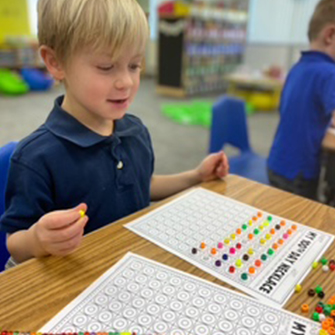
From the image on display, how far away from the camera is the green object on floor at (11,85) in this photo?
15.0 ft

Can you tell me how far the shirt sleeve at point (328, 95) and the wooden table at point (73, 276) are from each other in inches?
28.1

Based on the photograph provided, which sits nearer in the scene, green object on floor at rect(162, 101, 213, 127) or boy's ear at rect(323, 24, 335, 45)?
boy's ear at rect(323, 24, 335, 45)

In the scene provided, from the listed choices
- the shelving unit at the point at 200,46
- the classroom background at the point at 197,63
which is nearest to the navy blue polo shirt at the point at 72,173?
the classroom background at the point at 197,63

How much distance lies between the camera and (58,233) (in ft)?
1.65

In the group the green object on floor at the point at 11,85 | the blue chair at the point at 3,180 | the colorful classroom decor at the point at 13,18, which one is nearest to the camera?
the blue chair at the point at 3,180

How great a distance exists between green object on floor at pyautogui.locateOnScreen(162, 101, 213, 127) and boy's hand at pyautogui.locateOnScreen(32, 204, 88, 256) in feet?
10.5

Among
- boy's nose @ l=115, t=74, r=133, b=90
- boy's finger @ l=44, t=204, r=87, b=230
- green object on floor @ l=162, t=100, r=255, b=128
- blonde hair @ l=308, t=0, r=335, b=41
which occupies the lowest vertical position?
green object on floor @ l=162, t=100, r=255, b=128

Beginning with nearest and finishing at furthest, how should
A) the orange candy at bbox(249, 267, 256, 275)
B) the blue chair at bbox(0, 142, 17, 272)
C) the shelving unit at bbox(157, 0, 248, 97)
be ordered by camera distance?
the orange candy at bbox(249, 267, 256, 275) → the blue chair at bbox(0, 142, 17, 272) → the shelving unit at bbox(157, 0, 248, 97)

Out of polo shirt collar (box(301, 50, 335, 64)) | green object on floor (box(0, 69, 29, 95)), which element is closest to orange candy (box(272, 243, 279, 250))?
polo shirt collar (box(301, 50, 335, 64))

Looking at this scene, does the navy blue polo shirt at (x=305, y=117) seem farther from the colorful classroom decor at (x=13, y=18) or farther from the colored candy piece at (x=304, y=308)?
the colorful classroom decor at (x=13, y=18)

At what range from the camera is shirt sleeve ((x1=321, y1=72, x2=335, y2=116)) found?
50.4 inches

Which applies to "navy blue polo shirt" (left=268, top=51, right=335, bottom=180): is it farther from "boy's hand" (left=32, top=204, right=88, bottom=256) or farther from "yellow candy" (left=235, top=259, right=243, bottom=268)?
"boy's hand" (left=32, top=204, right=88, bottom=256)

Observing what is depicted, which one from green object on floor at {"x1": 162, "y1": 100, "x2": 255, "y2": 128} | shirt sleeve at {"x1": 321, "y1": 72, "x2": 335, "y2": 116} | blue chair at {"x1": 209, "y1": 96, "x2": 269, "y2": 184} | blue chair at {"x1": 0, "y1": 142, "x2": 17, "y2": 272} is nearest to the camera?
blue chair at {"x1": 0, "y1": 142, "x2": 17, "y2": 272}

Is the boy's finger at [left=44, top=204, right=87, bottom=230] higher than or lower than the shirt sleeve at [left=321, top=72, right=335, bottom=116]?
lower
